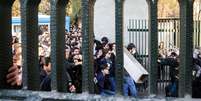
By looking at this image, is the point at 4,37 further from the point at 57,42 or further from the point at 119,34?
the point at 119,34

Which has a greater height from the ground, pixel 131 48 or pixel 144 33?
pixel 144 33

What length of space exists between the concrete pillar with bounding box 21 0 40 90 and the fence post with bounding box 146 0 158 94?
1.75 feet

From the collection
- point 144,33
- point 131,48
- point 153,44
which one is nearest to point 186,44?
point 153,44

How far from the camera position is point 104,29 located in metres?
16.3

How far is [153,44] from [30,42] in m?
0.57

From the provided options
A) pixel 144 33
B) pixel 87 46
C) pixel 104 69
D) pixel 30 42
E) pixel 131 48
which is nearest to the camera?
pixel 87 46

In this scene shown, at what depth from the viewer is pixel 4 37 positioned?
2.34 meters

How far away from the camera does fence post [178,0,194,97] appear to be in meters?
2.03

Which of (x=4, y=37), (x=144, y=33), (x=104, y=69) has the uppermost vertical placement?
(x=144, y=33)

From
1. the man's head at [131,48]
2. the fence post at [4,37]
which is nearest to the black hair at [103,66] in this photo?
the man's head at [131,48]

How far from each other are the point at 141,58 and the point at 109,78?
5.80 m

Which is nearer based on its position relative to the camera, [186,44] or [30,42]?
[186,44]

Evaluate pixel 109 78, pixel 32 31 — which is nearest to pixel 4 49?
pixel 32 31

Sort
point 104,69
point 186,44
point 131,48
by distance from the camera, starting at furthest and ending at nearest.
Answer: point 131,48
point 104,69
point 186,44
